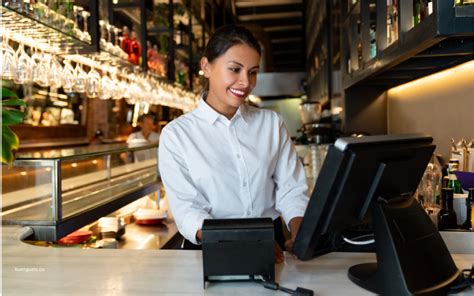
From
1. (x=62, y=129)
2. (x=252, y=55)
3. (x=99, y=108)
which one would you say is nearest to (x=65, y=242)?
(x=252, y=55)

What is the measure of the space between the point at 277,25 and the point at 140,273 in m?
10.6

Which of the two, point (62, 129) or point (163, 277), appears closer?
point (163, 277)

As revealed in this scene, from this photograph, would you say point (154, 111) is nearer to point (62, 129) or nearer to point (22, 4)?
point (62, 129)

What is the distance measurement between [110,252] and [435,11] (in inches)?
51.6

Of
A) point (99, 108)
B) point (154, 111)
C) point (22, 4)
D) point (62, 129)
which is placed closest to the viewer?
point (22, 4)

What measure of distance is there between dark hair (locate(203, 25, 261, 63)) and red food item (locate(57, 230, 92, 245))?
47.7 inches

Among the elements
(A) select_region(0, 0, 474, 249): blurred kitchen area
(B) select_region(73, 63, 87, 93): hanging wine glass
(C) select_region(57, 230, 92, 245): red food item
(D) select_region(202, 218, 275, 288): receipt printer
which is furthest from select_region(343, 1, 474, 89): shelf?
(B) select_region(73, 63, 87, 93): hanging wine glass

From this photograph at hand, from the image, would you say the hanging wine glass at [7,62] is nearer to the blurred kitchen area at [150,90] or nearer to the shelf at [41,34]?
the blurred kitchen area at [150,90]

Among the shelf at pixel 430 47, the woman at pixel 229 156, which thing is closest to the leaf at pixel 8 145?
the woman at pixel 229 156

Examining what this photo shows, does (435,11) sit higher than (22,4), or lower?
lower

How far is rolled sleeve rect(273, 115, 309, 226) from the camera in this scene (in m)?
1.62

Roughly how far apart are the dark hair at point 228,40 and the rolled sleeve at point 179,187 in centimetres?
31

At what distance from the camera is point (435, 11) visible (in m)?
1.51

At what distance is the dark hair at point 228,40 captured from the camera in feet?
5.05
